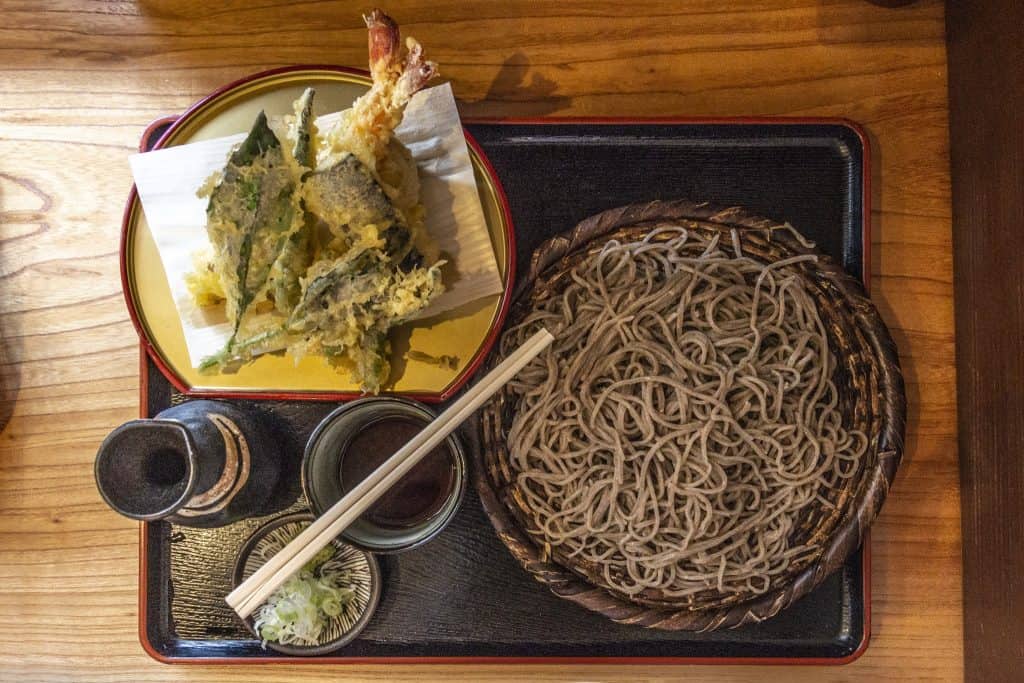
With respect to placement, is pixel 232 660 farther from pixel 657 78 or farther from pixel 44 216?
pixel 657 78

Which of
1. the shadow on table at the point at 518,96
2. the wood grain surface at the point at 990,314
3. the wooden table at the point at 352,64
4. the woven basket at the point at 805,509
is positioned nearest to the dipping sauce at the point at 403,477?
the woven basket at the point at 805,509

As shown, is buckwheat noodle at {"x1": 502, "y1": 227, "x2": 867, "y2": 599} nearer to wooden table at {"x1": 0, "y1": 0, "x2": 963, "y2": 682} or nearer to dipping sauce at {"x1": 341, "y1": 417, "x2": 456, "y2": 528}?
dipping sauce at {"x1": 341, "y1": 417, "x2": 456, "y2": 528}

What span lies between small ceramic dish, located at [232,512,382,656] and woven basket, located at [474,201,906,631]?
0.36 m

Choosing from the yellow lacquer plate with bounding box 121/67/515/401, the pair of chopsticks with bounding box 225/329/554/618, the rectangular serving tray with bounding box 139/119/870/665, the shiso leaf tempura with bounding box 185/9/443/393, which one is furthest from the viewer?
the rectangular serving tray with bounding box 139/119/870/665

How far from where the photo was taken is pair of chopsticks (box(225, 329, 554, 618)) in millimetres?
1464

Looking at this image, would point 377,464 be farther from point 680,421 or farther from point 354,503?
point 680,421

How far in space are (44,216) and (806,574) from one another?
2.23 metres

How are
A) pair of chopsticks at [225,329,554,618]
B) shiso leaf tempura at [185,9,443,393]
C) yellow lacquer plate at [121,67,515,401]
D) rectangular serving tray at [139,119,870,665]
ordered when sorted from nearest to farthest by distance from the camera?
1. pair of chopsticks at [225,329,554,618]
2. shiso leaf tempura at [185,9,443,393]
3. yellow lacquer plate at [121,67,515,401]
4. rectangular serving tray at [139,119,870,665]

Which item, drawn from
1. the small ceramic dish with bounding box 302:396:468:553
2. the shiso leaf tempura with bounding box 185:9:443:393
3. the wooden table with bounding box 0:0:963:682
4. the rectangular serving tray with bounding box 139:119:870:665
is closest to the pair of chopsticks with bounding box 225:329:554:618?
the small ceramic dish with bounding box 302:396:468:553

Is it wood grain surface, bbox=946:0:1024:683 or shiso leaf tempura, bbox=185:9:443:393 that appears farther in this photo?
wood grain surface, bbox=946:0:1024:683

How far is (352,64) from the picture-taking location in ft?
6.68

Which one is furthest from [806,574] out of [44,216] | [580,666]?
[44,216]

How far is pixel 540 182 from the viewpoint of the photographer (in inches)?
77.6

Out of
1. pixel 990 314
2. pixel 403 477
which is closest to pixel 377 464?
pixel 403 477
